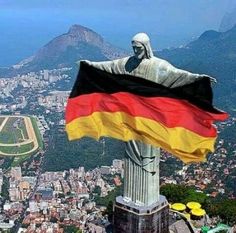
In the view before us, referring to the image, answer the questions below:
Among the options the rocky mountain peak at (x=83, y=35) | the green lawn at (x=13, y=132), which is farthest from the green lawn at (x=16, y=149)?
the rocky mountain peak at (x=83, y=35)

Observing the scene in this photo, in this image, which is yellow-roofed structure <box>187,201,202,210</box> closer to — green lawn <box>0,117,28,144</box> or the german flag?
the german flag

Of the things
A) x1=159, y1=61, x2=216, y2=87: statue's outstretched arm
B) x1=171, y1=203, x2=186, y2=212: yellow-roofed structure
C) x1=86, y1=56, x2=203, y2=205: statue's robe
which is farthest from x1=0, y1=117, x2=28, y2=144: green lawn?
x1=159, y1=61, x2=216, y2=87: statue's outstretched arm

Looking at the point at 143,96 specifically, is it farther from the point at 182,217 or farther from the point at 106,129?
the point at 182,217

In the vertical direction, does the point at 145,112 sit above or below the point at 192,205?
above

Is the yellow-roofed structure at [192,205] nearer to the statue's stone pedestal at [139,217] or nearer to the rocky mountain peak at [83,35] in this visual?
the statue's stone pedestal at [139,217]

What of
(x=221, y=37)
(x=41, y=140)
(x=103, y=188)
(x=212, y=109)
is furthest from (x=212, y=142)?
(x=221, y=37)

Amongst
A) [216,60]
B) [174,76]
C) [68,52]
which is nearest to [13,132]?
[216,60]

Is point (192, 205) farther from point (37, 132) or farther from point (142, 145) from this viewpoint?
point (37, 132)
